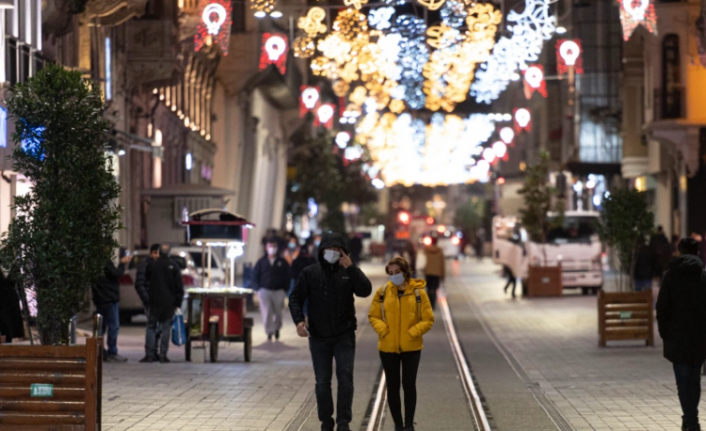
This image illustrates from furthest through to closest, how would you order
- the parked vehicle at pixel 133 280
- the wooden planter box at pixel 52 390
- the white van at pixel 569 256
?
the white van at pixel 569 256, the parked vehicle at pixel 133 280, the wooden planter box at pixel 52 390

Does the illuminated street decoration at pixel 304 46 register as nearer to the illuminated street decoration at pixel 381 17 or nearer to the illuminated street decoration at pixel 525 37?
the illuminated street decoration at pixel 381 17

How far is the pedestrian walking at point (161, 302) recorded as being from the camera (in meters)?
18.3

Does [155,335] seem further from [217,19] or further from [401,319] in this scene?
[401,319]

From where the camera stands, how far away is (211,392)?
47.8 ft

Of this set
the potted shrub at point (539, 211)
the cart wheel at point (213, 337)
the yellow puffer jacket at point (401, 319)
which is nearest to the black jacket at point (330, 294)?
the yellow puffer jacket at point (401, 319)

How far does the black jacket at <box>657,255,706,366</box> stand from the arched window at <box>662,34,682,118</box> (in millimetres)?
26174

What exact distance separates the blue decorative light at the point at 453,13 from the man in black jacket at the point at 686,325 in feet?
33.8

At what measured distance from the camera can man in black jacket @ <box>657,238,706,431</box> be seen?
11.0 metres

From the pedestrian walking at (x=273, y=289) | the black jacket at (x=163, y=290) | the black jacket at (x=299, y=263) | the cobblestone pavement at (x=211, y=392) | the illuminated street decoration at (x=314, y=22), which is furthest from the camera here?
the black jacket at (x=299, y=263)

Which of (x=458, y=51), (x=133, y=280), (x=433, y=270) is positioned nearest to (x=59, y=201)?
(x=133, y=280)

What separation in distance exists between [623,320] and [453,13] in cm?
566

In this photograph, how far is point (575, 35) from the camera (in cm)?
5628

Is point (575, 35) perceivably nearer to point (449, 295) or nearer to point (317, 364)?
point (449, 295)

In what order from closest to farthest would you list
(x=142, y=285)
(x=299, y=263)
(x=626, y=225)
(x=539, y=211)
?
(x=142, y=285) → (x=626, y=225) → (x=299, y=263) → (x=539, y=211)
